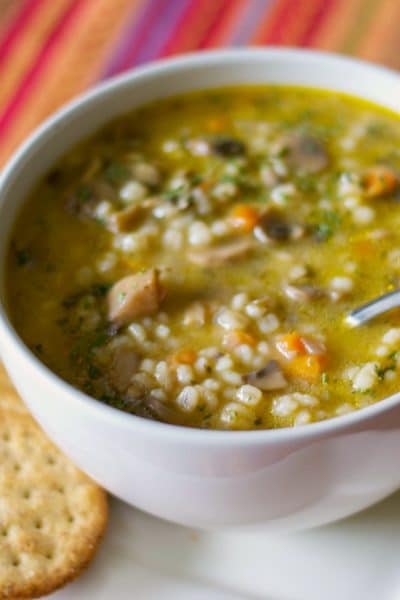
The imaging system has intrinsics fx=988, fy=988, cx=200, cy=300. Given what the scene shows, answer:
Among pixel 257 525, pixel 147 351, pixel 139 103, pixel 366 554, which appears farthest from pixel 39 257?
pixel 366 554

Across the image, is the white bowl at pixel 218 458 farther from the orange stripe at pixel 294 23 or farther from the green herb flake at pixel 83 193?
the orange stripe at pixel 294 23

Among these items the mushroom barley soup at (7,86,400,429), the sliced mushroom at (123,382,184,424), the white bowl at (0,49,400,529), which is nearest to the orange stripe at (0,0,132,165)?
the mushroom barley soup at (7,86,400,429)

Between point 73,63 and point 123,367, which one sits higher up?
point 123,367

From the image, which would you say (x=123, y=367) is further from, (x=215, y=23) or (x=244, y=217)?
(x=215, y=23)

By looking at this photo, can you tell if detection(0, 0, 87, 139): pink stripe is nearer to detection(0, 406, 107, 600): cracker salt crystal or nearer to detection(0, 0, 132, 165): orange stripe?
detection(0, 0, 132, 165): orange stripe

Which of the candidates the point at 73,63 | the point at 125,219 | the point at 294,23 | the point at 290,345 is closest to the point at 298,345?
the point at 290,345

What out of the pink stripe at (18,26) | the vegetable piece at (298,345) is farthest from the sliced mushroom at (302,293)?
the pink stripe at (18,26)
